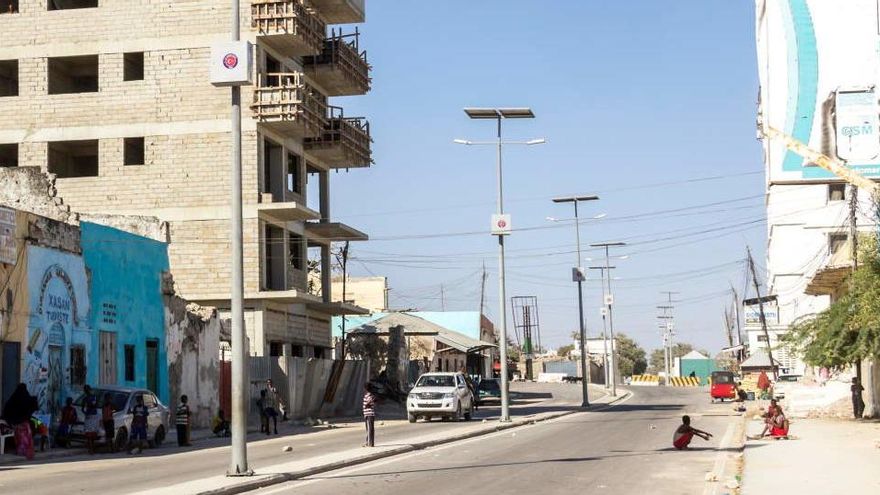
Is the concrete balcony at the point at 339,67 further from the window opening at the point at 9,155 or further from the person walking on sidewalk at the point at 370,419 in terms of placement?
the person walking on sidewalk at the point at 370,419

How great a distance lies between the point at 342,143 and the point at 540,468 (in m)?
37.3

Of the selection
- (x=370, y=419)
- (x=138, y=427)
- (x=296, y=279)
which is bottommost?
(x=138, y=427)

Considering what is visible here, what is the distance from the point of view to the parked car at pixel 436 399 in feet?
149

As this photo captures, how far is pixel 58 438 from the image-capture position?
30.4 m

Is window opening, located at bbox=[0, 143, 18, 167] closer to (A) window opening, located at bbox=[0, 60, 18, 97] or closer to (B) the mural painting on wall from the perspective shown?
(A) window opening, located at bbox=[0, 60, 18, 97]

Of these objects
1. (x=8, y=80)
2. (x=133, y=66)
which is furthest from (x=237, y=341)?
(x=8, y=80)

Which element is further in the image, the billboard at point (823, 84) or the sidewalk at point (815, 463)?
the billboard at point (823, 84)

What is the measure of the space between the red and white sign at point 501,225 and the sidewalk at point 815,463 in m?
11.8

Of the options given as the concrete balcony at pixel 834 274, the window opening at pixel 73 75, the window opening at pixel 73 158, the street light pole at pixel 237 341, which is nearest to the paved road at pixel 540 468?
the street light pole at pixel 237 341

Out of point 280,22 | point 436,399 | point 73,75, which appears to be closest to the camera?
point 436,399

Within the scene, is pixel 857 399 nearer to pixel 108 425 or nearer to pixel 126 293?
pixel 126 293

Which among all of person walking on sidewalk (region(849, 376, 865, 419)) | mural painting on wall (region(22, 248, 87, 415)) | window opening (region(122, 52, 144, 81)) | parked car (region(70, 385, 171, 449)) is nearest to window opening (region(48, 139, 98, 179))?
window opening (region(122, 52, 144, 81))

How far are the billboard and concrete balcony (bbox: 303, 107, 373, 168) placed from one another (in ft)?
95.6

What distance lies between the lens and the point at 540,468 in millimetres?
21875
